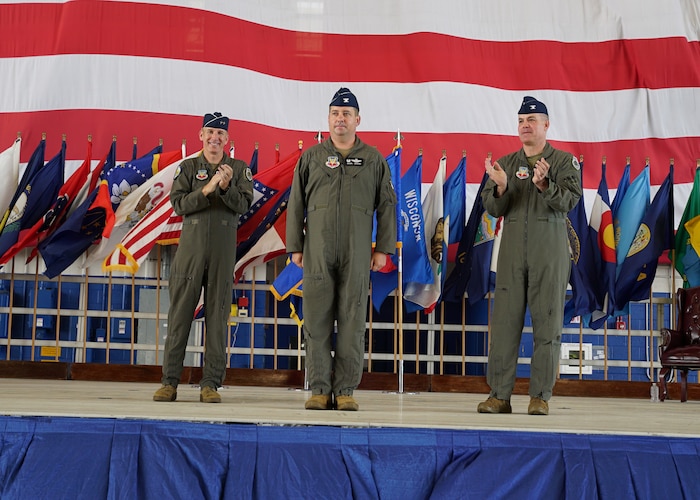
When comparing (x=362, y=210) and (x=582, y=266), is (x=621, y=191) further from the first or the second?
(x=362, y=210)

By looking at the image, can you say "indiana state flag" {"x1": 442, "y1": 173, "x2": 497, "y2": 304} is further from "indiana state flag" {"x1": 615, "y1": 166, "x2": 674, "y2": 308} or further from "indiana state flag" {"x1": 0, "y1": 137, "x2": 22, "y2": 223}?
"indiana state flag" {"x1": 0, "y1": 137, "x2": 22, "y2": 223}

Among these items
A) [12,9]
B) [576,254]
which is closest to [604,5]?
[576,254]

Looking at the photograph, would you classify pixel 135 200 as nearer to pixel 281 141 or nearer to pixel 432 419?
pixel 281 141

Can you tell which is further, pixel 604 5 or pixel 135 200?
pixel 604 5

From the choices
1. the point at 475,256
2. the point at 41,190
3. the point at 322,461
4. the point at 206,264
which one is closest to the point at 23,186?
the point at 41,190

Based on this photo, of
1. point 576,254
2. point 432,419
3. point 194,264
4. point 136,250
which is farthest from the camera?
point 576,254

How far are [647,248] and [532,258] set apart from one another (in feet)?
12.1

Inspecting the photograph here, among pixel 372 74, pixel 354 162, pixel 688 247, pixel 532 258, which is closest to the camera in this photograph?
pixel 532 258

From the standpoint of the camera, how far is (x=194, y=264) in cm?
448

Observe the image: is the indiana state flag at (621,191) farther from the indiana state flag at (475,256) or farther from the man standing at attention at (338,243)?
the man standing at attention at (338,243)

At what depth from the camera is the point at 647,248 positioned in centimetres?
734

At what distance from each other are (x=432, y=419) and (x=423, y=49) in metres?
5.82

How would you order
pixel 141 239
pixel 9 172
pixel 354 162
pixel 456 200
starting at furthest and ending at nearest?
pixel 456 200 → pixel 9 172 → pixel 141 239 → pixel 354 162

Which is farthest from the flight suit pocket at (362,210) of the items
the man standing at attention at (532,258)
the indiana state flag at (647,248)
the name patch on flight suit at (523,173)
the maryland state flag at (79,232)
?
the indiana state flag at (647,248)
